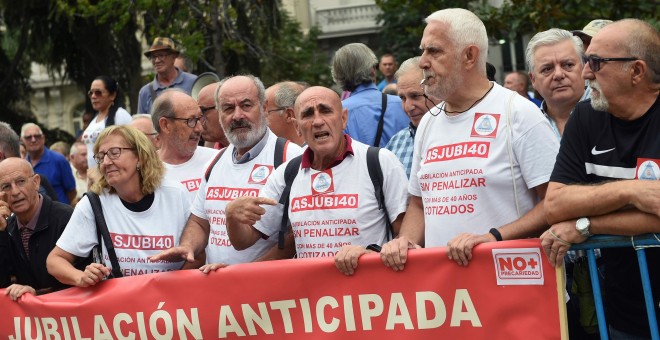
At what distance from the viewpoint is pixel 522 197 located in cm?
501

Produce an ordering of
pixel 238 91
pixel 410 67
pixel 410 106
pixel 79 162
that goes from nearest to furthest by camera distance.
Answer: pixel 238 91
pixel 410 106
pixel 410 67
pixel 79 162

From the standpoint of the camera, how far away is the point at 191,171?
7.24 metres

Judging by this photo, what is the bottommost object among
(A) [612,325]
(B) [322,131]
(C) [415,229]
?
(A) [612,325]

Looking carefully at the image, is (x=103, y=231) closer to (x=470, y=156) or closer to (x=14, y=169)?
(x=14, y=169)

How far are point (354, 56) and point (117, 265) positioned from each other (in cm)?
284

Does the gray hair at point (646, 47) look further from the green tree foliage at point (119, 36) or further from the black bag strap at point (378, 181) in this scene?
the green tree foliage at point (119, 36)

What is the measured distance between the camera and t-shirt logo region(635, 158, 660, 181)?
432cm

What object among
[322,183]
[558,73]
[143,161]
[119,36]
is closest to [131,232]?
[143,161]

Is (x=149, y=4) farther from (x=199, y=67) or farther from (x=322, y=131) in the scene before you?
(x=322, y=131)

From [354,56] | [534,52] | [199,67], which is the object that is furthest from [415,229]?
[199,67]

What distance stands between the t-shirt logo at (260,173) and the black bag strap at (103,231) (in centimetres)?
86

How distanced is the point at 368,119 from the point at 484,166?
2.95 m

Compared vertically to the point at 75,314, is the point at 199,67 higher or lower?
higher

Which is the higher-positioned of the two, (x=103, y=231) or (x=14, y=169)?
(x=14, y=169)
